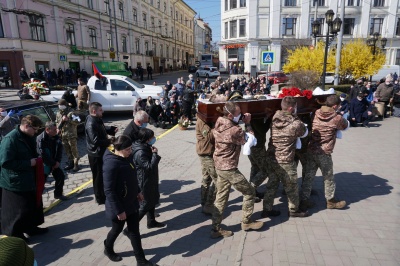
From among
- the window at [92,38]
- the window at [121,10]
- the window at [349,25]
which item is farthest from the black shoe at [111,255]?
the window at [349,25]

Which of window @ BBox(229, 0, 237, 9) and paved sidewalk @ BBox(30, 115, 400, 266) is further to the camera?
window @ BBox(229, 0, 237, 9)

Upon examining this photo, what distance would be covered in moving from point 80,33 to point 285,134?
30.7m

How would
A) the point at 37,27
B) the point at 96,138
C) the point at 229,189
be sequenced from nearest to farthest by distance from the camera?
the point at 229,189 < the point at 96,138 < the point at 37,27

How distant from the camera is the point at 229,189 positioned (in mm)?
3834

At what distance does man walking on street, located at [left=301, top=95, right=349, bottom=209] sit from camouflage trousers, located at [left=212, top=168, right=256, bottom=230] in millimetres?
1249

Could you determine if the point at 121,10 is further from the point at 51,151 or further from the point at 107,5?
the point at 51,151

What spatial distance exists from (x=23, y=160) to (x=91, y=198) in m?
1.89

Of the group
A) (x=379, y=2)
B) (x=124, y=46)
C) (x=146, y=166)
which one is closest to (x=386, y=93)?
(x=146, y=166)

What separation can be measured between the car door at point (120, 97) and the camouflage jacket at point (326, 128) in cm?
977

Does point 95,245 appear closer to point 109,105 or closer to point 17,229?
point 17,229

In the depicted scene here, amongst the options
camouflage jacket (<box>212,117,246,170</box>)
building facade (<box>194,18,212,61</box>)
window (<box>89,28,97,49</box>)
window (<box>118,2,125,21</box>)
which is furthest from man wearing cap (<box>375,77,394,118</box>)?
building facade (<box>194,18,212,61</box>)

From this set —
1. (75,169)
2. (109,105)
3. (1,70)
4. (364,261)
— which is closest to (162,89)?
(109,105)

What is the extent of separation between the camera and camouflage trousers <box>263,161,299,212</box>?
160 inches

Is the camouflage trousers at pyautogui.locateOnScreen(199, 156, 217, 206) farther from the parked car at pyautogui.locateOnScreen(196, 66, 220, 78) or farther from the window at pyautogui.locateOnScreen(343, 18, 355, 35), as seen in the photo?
the window at pyautogui.locateOnScreen(343, 18, 355, 35)
